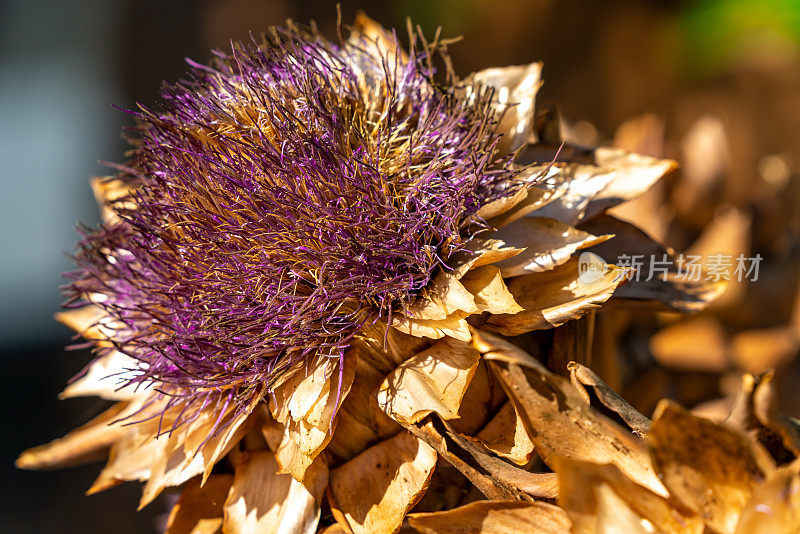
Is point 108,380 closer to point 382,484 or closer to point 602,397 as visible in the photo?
point 382,484

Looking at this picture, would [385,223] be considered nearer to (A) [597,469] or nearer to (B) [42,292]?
(A) [597,469]

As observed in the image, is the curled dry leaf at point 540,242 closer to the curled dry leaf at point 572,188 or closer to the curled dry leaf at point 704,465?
the curled dry leaf at point 572,188

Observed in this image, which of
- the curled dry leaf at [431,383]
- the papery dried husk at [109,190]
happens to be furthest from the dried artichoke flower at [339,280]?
the papery dried husk at [109,190]

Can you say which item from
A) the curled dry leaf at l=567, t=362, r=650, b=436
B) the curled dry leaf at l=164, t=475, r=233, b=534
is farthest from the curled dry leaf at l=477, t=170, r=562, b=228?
the curled dry leaf at l=164, t=475, r=233, b=534

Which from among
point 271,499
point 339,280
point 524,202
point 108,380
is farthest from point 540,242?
point 108,380

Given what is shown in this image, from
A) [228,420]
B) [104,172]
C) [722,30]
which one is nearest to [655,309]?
[228,420]

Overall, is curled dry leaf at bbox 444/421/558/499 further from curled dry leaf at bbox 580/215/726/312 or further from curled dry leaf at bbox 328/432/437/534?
curled dry leaf at bbox 580/215/726/312
